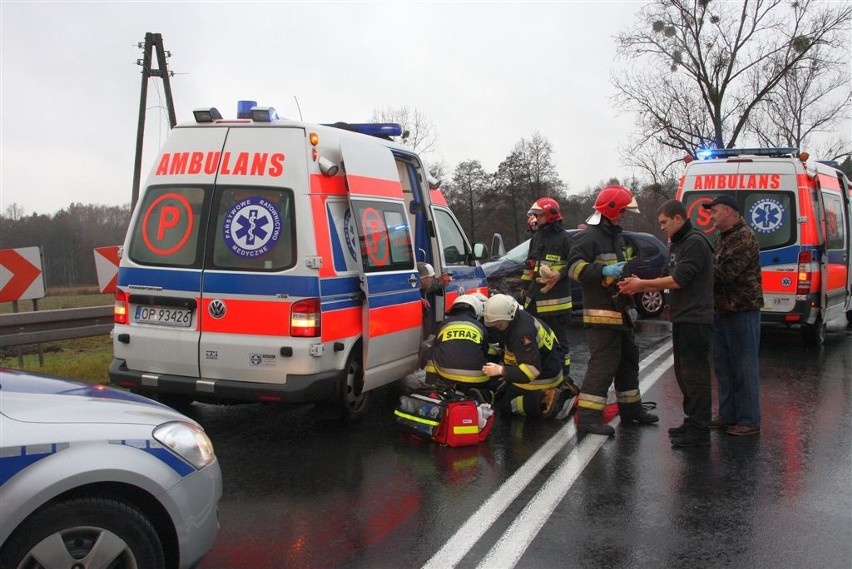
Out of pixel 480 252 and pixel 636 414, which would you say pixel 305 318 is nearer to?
pixel 636 414

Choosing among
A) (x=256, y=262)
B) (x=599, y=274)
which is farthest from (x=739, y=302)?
(x=256, y=262)

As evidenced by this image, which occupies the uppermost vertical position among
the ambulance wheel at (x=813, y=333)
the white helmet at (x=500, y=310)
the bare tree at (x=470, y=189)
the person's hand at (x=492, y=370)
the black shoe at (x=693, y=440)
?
the bare tree at (x=470, y=189)

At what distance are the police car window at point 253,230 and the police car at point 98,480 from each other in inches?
82.3

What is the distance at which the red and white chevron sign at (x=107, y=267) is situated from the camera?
8617mm

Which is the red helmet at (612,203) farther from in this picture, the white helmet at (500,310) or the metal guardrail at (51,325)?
the metal guardrail at (51,325)

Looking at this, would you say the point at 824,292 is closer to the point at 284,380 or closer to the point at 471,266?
the point at 471,266

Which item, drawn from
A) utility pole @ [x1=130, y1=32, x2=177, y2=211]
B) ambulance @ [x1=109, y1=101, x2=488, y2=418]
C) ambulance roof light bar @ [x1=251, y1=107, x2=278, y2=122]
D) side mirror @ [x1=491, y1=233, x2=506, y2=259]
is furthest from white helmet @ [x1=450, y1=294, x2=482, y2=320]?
utility pole @ [x1=130, y1=32, x2=177, y2=211]

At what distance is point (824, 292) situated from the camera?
962 cm

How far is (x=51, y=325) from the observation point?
324 inches

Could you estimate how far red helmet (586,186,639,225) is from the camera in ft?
18.9

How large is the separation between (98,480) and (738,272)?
481 centimetres

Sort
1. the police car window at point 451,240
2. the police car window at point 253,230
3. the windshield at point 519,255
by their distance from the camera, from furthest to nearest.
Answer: the windshield at point 519,255
the police car window at point 451,240
the police car window at point 253,230

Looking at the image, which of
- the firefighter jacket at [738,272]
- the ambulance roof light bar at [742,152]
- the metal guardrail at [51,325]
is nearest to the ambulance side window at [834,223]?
the ambulance roof light bar at [742,152]

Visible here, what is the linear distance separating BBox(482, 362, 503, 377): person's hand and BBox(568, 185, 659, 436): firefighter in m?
0.70
